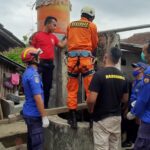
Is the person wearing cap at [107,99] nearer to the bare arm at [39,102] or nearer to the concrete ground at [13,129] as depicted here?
the bare arm at [39,102]

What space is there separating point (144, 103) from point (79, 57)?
1.84 m

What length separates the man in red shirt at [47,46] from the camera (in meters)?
7.56

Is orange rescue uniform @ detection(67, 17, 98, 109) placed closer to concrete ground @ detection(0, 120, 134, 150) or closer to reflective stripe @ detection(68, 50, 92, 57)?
reflective stripe @ detection(68, 50, 92, 57)

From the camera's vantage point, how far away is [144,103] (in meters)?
4.93

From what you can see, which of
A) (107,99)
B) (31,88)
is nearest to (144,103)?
(107,99)

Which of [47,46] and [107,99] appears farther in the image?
[47,46]

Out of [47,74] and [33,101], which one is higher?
[47,74]

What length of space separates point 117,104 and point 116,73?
458 millimetres

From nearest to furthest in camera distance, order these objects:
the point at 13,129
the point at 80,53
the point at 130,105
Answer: the point at 80,53 < the point at 130,105 < the point at 13,129

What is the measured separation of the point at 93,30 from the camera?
261 inches

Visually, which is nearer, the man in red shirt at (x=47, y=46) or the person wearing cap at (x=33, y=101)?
the person wearing cap at (x=33, y=101)

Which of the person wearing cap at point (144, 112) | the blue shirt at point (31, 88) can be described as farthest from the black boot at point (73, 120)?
the person wearing cap at point (144, 112)

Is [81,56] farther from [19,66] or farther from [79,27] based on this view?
[19,66]

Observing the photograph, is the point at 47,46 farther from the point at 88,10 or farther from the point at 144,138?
the point at 144,138
